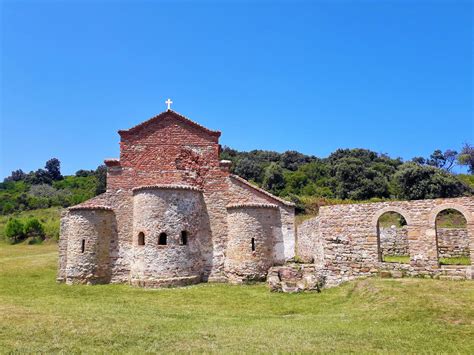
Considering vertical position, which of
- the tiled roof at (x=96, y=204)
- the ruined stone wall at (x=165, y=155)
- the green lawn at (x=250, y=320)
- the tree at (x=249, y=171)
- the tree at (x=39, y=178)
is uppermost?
the tree at (x=39, y=178)

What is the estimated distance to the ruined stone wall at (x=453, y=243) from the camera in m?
18.6

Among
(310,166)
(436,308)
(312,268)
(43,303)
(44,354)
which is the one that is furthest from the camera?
(310,166)

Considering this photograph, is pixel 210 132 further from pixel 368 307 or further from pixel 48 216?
pixel 48 216

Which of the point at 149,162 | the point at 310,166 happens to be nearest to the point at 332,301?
the point at 149,162

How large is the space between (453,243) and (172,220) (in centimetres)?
1353

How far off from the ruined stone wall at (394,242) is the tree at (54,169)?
85325mm

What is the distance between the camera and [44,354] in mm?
7594

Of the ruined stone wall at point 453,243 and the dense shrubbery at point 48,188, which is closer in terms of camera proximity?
the ruined stone wall at point 453,243

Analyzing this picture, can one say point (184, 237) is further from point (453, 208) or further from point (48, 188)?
point (48, 188)

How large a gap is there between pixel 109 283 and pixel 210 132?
28.3 feet

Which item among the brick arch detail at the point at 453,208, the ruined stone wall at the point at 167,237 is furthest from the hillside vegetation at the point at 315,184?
the brick arch detail at the point at 453,208

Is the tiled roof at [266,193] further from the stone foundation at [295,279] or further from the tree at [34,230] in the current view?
the tree at [34,230]

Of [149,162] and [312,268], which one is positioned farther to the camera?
[149,162]

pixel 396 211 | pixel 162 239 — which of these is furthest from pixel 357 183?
pixel 396 211
